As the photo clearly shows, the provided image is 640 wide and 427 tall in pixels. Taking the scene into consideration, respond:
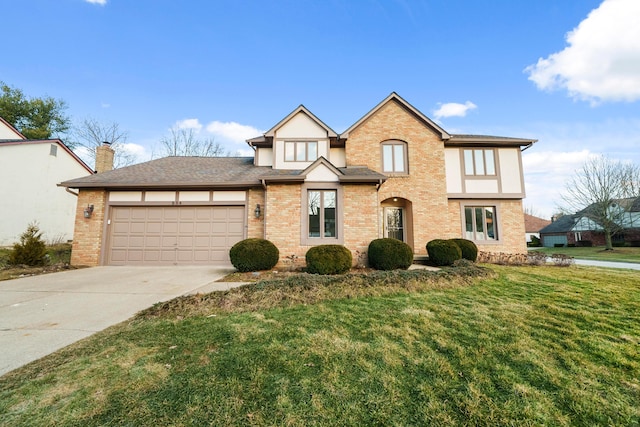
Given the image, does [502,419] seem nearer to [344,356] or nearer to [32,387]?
[344,356]

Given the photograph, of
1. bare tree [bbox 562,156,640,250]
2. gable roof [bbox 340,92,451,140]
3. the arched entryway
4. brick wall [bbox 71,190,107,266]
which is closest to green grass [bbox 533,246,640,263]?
bare tree [bbox 562,156,640,250]

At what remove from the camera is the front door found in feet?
41.8

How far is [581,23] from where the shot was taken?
10.9m

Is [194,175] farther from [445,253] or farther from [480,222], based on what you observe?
[480,222]

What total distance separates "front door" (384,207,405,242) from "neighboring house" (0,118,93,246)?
19838mm

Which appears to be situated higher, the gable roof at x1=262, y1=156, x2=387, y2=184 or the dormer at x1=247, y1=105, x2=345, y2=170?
the dormer at x1=247, y1=105, x2=345, y2=170

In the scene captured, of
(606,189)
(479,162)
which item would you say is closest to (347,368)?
(479,162)

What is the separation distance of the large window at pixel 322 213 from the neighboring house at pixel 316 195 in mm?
40

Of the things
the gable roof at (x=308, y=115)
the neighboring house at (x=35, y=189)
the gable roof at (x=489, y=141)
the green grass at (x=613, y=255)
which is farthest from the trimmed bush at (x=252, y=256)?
the green grass at (x=613, y=255)

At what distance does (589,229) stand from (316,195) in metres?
38.7

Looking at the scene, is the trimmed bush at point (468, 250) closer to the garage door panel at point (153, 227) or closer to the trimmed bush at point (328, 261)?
the trimmed bush at point (328, 261)

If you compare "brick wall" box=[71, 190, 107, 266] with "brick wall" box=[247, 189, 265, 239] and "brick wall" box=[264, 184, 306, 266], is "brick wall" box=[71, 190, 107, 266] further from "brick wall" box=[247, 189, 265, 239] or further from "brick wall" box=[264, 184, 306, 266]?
"brick wall" box=[264, 184, 306, 266]

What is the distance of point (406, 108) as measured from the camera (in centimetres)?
1243

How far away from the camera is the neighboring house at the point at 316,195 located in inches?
400
